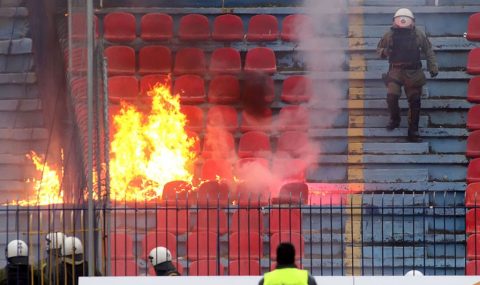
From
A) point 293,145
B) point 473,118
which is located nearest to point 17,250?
point 293,145

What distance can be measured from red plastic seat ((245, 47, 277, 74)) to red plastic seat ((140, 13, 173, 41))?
1.28 metres

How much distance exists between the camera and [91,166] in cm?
2114

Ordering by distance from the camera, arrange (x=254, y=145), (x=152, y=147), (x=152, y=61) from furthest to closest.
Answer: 1. (x=152, y=61)
2. (x=152, y=147)
3. (x=254, y=145)

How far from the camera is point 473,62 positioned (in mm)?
26844

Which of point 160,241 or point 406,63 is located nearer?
point 160,241

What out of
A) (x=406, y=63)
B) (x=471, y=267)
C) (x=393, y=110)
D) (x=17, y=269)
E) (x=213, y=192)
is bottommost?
(x=471, y=267)

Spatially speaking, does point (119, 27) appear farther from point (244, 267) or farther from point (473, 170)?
point (244, 267)

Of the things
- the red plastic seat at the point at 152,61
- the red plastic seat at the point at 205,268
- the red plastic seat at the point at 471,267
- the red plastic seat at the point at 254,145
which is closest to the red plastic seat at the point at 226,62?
the red plastic seat at the point at 152,61

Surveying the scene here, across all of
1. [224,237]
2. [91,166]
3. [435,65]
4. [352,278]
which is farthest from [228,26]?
[352,278]

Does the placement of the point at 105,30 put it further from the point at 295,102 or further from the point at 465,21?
the point at 465,21

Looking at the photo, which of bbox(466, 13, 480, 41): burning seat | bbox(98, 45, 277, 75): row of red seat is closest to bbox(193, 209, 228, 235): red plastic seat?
bbox(98, 45, 277, 75): row of red seat

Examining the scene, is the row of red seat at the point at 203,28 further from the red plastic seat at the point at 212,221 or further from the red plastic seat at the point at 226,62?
the red plastic seat at the point at 212,221

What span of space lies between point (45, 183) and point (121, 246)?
9.51ft

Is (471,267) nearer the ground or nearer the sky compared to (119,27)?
nearer the ground
